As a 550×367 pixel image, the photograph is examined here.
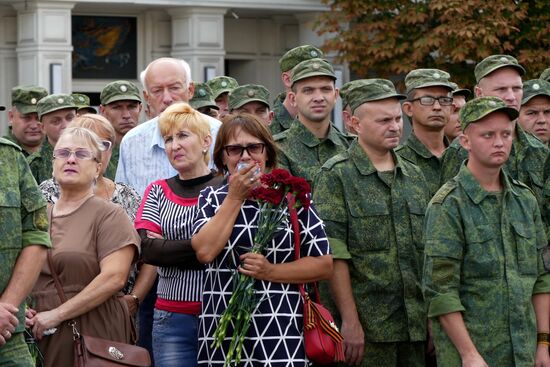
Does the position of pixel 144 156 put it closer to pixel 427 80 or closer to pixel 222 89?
pixel 427 80

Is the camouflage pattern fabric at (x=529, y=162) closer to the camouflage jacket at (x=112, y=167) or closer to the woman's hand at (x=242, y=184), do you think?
the woman's hand at (x=242, y=184)

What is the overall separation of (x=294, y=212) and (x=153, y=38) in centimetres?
1844

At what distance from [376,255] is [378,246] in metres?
0.05

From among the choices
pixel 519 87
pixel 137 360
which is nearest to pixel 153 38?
pixel 519 87

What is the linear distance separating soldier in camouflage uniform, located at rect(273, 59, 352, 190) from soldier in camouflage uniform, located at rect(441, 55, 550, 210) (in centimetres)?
68

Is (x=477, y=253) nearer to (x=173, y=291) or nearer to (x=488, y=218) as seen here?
(x=488, y=218)

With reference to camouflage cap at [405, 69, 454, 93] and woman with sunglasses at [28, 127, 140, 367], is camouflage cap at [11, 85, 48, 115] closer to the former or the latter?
camouflage cap at [405, 69, 454, 93]

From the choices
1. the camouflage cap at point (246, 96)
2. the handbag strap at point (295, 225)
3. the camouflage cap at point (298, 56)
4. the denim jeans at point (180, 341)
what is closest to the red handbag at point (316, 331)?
the handbag strap at point (295, 225)

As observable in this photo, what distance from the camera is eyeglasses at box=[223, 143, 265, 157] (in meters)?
7.49

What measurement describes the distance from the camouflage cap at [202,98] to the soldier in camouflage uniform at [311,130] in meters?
2.76

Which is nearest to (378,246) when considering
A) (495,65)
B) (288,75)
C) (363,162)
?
(363,162)

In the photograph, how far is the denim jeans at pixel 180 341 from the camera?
7891 mm

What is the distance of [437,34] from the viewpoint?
21.5m

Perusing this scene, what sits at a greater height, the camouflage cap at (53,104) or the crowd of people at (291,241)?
the camouflage cap at (53,104)
